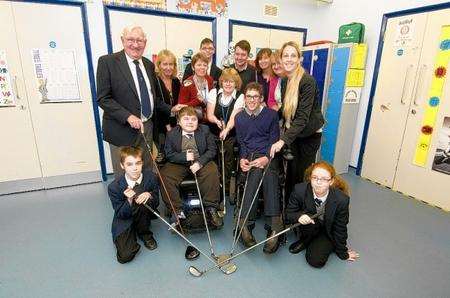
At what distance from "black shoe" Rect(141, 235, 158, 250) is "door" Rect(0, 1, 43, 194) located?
6.37ft

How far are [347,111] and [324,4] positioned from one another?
A: 1762mm

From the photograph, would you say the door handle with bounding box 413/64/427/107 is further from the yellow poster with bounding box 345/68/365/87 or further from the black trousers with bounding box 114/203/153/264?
the black trousers with bounding box 114/203/153/264

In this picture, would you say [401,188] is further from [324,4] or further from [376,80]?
[324,4]

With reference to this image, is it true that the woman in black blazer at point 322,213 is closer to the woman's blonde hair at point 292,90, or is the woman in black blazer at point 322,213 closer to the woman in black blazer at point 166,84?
the woman's blonde hair at point 292,90

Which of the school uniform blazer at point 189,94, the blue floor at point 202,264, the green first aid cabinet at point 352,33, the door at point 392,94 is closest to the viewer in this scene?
the blue floor at point 202,264

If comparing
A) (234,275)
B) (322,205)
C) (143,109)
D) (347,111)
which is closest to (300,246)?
(322,205)

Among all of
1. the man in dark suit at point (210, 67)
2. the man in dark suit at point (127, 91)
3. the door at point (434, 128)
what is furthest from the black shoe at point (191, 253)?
the door at point (434, 128)

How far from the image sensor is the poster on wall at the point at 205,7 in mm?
3514

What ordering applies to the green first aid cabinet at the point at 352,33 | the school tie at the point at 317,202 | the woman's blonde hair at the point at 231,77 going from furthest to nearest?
1. the green first aid cabinet at the point at 352,33
2. the woman's blonde hair at the point at 231,77
3. the school tie at the point at 317,202

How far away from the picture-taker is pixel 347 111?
3.71 meters

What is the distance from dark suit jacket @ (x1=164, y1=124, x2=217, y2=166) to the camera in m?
2.45

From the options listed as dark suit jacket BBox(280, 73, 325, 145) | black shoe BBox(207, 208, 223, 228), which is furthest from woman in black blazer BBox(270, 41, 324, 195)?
black shoe BBox(207, 208, 223, 228)

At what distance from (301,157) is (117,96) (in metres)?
1.72

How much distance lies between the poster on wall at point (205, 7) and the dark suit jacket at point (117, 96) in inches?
57.0
